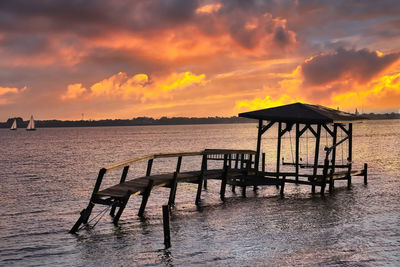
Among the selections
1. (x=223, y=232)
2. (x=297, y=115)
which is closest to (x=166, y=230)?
(x=223, y=232)

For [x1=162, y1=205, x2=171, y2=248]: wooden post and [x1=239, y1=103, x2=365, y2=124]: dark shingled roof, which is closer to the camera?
[x1=162, y1=205, x2=171, y2=248]: wooden post

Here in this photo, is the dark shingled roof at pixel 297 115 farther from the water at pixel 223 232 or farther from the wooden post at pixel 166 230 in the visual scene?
the wooden post at pixel 166 230

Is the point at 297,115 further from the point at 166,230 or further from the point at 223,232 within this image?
the point at 166,230

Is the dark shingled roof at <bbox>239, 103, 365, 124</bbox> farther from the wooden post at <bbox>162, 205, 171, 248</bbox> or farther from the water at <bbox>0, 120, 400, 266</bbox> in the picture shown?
the wooden post at <bbox>162, 205, 171, 248</bbox>

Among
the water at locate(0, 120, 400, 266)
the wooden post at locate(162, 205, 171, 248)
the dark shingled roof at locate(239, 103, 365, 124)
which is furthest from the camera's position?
the dark shingled roof at locate(239, 103, 365, 124)

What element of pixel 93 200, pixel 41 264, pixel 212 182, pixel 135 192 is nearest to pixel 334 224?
pixel 135 192

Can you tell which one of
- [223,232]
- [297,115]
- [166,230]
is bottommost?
[223,232]

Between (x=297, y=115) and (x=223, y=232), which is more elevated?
(x=297, y=115)

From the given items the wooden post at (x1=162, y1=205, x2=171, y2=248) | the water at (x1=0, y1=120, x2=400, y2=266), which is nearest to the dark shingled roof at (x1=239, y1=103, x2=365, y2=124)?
the water at (x1=0, y1=120, x2=400, y2=266)

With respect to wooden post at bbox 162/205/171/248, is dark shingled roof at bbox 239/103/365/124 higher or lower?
higher

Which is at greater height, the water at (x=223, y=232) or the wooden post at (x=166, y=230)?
the wooden post at (x=166, y=230)

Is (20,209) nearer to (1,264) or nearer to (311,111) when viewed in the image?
(1,264)

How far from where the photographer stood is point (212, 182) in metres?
27.3

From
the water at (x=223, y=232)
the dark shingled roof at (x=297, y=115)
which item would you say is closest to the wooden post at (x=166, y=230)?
the water at (x=223, y=232)
